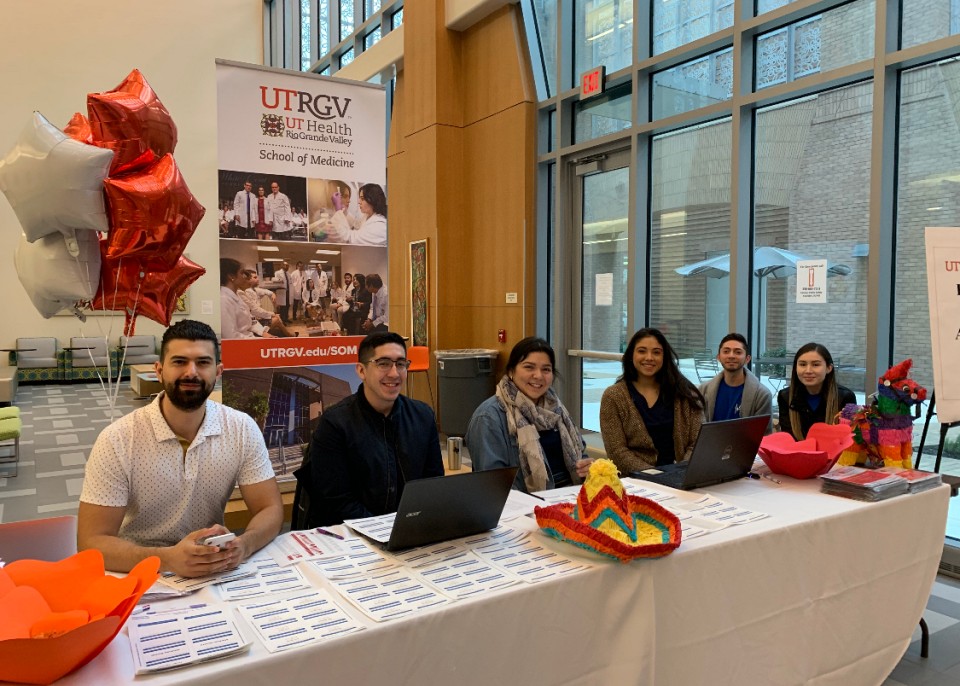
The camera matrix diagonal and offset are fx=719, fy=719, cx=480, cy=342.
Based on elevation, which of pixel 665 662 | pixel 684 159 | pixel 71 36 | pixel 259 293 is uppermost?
pixel 71 36

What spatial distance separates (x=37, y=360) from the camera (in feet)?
41.5

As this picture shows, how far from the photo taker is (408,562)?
1882 mm

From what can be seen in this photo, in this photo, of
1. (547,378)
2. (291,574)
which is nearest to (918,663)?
(547,378)

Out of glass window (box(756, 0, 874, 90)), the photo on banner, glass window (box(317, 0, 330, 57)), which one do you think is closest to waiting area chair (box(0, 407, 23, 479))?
the photo on banner

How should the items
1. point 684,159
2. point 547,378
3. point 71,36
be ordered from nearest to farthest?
1. point 547,378
2. point 684,159
3. point 71,36

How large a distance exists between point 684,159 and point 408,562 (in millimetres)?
4901

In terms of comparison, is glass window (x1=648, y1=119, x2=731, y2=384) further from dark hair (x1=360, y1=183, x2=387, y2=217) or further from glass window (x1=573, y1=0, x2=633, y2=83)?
dark hair (x1=360, y1=183, x2=387, y2=217)

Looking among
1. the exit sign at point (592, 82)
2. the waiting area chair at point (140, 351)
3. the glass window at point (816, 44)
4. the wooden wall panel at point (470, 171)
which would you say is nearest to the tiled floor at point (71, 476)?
the waiting area chair at point (140, 351)

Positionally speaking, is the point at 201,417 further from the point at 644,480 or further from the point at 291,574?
the point at 644,480

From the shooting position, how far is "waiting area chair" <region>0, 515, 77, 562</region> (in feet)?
6.59

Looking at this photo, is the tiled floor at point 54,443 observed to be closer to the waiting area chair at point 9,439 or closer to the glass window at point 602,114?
the waiting area chair at point 9,439

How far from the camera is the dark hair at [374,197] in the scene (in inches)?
179

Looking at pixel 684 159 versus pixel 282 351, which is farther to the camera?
pixel 684 159

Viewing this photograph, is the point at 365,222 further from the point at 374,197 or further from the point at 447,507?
the point at 447,507
